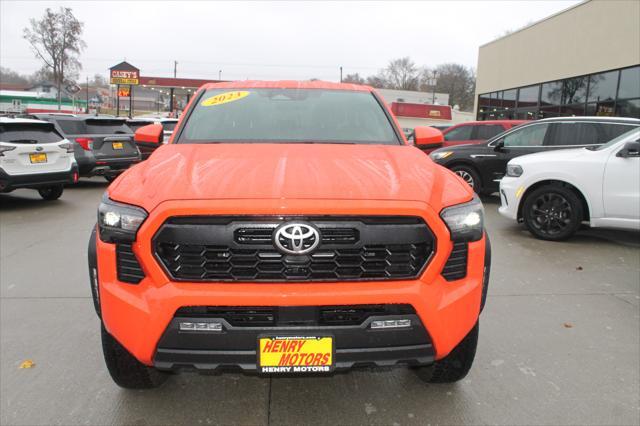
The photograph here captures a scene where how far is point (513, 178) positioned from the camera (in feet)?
21.7

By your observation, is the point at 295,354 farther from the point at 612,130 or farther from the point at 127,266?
the point at 612,130

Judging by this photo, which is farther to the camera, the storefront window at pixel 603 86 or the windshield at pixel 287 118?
the storefront window at pixel 603 86

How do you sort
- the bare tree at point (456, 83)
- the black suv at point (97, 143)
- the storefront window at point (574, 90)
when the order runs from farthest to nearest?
the bare tree at point (456, 83) → the storefront window at point (574, 90) → the black suv at point (97, 143)

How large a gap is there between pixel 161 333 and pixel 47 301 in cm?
262

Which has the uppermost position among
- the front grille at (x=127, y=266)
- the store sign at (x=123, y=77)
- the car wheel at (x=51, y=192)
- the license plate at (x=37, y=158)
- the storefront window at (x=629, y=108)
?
the store sign at (x=123, y=77)

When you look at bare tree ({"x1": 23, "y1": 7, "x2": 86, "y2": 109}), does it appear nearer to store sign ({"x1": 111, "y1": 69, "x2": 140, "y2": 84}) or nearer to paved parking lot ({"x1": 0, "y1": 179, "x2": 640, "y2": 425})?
store sign ({"x1": 111, "y1": 69, "x2": 140, "y2": 84})

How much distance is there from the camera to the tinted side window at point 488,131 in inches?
435

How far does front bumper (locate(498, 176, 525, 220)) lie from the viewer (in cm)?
650

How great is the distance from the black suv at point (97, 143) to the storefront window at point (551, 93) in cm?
1766

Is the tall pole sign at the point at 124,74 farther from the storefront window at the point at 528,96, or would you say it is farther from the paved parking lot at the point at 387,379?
the paved parking lot at the point at 387,379

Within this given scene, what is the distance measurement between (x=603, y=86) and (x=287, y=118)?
730 inches

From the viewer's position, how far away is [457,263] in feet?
7.04

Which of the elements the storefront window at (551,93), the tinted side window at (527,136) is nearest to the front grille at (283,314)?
the tinted side window at (527,136)

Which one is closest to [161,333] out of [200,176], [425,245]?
[200,176]
